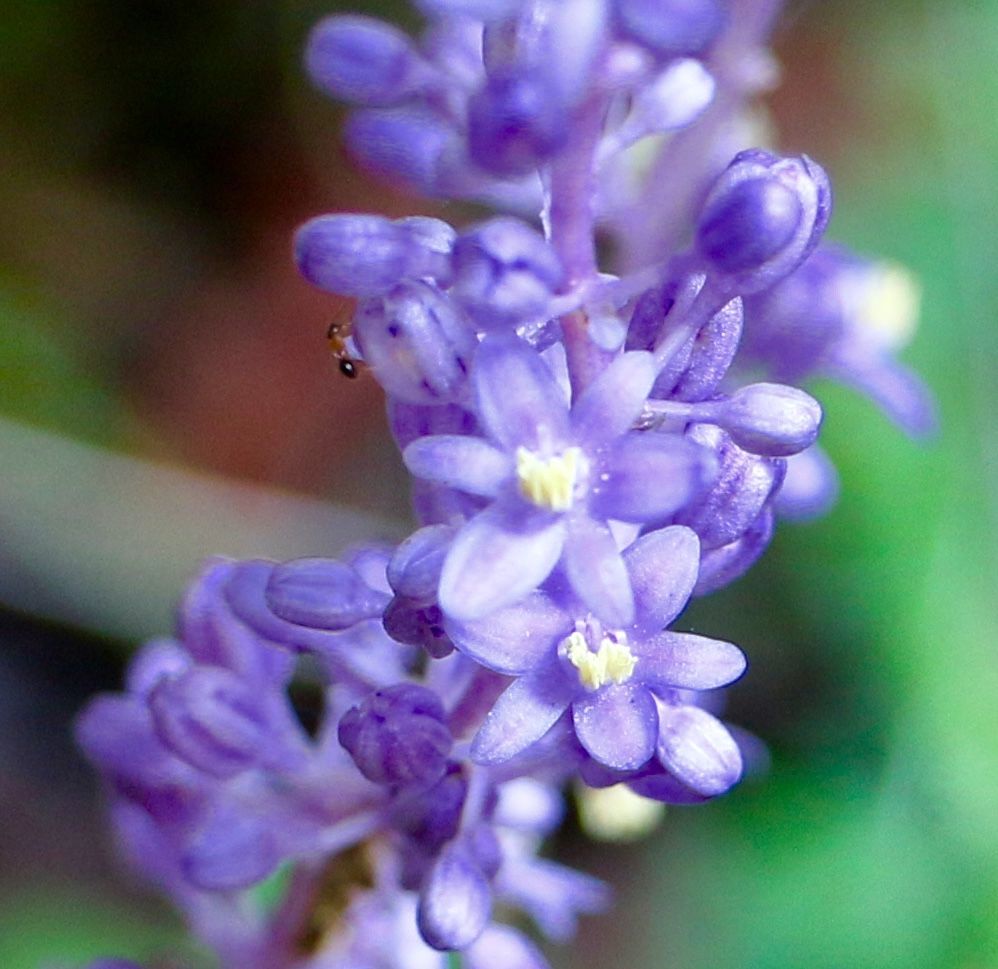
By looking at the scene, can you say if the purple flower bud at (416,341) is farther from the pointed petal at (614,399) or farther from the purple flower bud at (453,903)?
the purple flower bud at (453,903)

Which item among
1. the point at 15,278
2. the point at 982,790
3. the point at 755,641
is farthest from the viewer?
the point at 15,278

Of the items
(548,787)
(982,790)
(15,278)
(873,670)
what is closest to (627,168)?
(548,787)

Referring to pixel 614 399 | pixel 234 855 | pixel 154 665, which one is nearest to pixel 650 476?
pixel 614 399

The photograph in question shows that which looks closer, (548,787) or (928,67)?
(548,787)

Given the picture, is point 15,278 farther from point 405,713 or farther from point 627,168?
point 405,713

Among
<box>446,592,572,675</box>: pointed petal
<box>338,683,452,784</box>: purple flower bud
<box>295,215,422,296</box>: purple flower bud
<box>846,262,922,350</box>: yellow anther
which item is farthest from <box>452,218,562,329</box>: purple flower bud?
<box>846,262,922,350</box>: yellow anther

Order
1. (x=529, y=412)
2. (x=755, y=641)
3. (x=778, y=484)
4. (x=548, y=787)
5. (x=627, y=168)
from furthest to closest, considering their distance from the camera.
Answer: (x=755, y=641), (x=627, y=168), (x=548, y=787), (x=778, y=484), (x=529, y=412)
